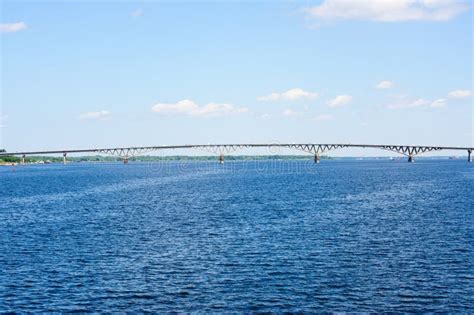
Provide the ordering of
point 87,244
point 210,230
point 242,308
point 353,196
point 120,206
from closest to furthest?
point 242,308
point 87,244
point 210,230
point 120,206
point 353,196

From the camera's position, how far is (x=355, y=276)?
3950 cm

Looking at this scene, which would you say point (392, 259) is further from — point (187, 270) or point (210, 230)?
point (210, 230)

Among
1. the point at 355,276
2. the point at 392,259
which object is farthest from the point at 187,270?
the point at 392,259

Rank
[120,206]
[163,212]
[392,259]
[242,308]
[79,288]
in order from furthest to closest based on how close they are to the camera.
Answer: [120,206]
[163,212]
[392,259]
[79,288]
[242,308]

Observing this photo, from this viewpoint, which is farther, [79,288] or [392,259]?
[392,259]

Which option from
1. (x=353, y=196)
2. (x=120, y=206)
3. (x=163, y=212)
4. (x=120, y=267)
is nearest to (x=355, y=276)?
(x=120, y=267)

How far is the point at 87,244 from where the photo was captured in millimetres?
52656

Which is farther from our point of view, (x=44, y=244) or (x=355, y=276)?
(x=44, y=244)

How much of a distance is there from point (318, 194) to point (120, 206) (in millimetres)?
39804

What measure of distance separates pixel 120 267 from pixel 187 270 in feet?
18.8

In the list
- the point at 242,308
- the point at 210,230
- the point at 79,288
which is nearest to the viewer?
the point at 242,308

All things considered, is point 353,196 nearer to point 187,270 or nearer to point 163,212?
point 163,212

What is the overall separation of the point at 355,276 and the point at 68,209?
186ft

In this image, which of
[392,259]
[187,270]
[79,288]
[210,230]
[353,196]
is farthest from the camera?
[353,196]
